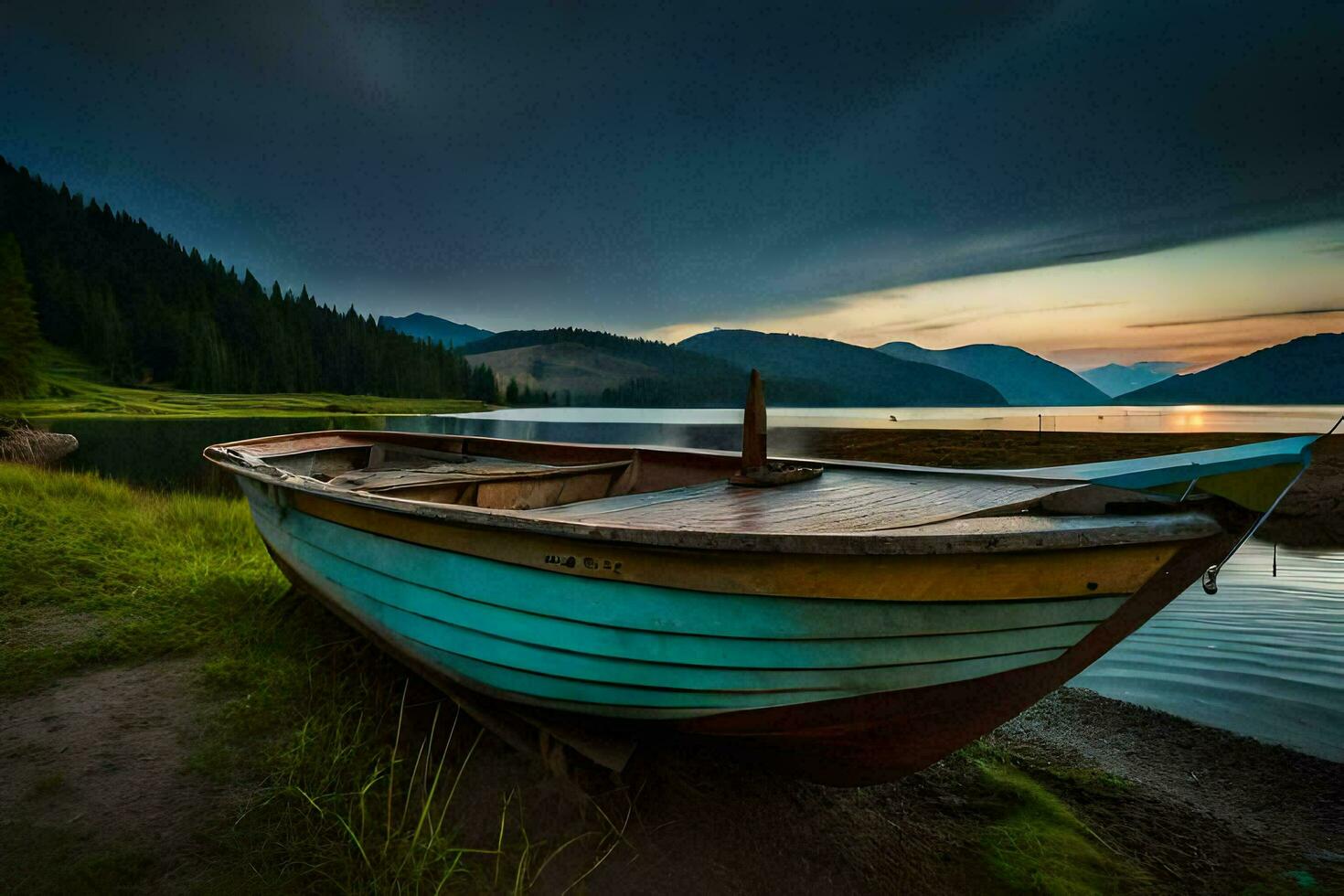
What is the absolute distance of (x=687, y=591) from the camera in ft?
8.85

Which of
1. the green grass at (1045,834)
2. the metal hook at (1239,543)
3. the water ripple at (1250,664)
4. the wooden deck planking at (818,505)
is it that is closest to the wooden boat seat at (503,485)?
the wooden deck planking at (818,505)

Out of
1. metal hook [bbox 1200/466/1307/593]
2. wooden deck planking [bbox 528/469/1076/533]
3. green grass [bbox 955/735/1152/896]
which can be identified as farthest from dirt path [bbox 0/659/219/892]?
metal hook [bbox 1200/466/1307/593]

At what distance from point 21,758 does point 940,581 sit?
17.7ft

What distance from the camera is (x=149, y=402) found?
54.8 meters

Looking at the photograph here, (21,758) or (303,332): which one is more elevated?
(303,332)

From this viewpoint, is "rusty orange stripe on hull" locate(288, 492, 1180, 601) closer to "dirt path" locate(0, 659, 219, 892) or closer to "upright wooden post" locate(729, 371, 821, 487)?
"upright wooden post" locate(729, 371, 821, 487)

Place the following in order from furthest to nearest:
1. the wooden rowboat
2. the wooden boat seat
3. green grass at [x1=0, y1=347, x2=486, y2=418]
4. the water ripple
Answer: green grass at [x1=0, y1=347, x2=486, y2=418], the water ripple, the wooden boat seat, the wooden rowboat

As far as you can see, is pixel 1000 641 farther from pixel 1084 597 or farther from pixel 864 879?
pixel 864 879

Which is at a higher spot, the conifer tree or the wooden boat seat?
the conifer tree

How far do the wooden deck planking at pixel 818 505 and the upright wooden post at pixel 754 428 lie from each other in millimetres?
263

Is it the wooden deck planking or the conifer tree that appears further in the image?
the conifer tree

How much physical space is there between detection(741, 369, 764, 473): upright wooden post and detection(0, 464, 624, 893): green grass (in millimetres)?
2529

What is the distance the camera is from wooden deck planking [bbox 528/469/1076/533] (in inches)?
118

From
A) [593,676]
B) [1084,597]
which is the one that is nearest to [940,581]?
[1084,597]
